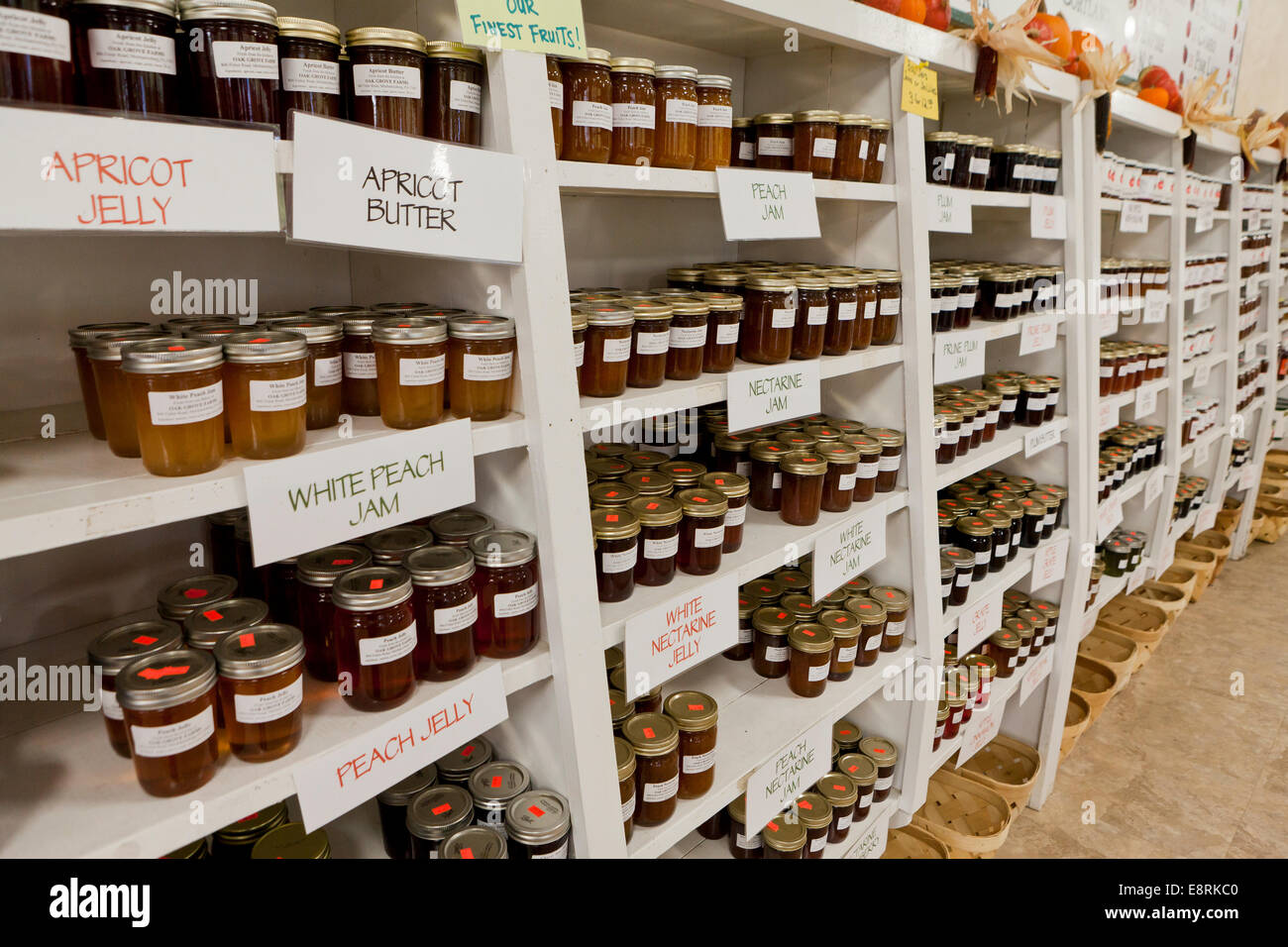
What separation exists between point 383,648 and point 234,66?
0.66m

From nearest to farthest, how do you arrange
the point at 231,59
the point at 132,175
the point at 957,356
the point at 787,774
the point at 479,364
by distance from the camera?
the point at 132,175
the point at 231,59
the point at 479,364
the point at 787,774
the point at 957,356

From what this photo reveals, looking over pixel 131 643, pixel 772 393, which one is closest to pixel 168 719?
pixel 131 643

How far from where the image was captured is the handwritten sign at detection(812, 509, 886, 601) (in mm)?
1595

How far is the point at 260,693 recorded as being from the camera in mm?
884

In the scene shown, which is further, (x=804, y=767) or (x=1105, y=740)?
(x=1105, y=740)

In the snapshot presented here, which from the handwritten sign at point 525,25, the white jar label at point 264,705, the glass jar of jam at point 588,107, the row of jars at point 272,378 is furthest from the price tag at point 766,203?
the white jar label at point 264,705

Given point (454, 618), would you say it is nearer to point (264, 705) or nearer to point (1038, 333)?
point (264, 705)

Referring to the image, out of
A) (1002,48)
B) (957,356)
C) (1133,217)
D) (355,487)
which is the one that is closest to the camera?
(355,487)

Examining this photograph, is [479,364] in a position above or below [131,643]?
above

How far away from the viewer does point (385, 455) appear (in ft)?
3.06

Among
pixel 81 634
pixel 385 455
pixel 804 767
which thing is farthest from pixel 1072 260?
pixel 81 634

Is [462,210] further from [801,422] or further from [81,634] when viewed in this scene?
[801,422]
